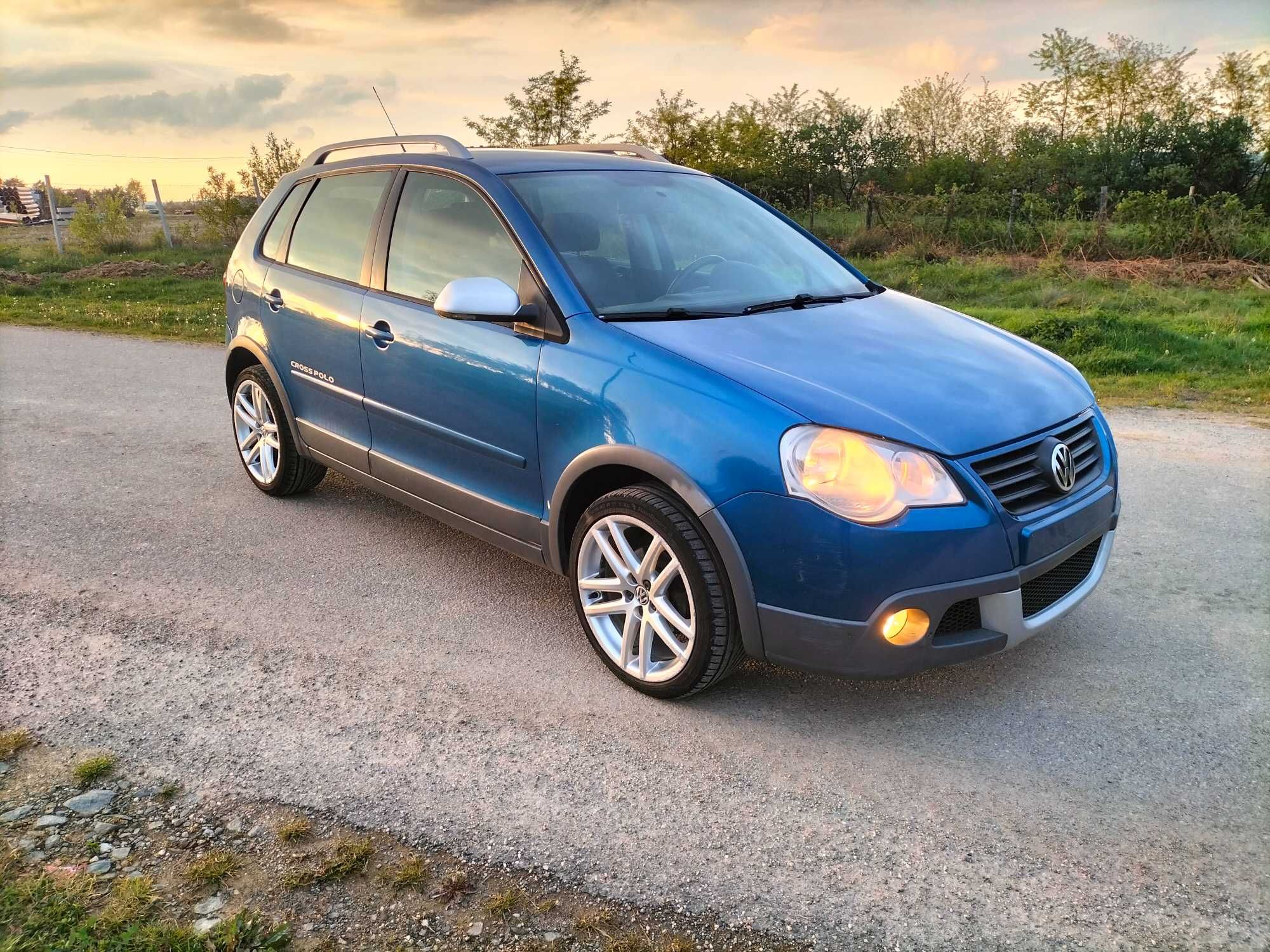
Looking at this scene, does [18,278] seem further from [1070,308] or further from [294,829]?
[294,829]

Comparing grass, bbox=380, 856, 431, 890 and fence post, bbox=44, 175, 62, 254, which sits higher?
fence post, bbox=44, 175, 62, 254

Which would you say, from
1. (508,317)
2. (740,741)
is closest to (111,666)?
(508,317)

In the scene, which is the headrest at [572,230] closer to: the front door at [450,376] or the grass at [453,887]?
the front door at [450,376]

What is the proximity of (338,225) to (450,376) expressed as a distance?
1.38 metres

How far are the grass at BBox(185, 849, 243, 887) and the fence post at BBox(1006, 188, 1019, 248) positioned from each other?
15377 mm

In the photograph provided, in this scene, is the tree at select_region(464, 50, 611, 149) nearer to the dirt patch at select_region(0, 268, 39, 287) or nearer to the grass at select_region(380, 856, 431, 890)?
the dirt patch at select_region(0, 268, 39, 287)

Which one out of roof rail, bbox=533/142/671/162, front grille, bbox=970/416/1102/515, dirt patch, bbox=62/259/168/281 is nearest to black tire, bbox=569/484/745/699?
front grille, bbox=970/416/1102/515

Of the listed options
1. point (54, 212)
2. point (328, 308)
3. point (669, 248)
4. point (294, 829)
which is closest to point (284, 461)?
point (328, 308)

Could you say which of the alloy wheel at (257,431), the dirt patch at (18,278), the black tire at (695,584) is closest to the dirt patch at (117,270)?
the dirt patch at (18,278)

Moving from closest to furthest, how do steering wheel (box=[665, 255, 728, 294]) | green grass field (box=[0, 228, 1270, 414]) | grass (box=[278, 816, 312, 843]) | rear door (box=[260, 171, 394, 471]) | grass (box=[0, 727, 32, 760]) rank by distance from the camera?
grass (box=[278, 816, 312, 843])
grass (box=[0, 727, 32, 760])
steering wheel (box=[665, 255, 728, 294])
rear door (box=[260, 171, 394, 471])
green grass field (box=[0, 228, 1270, 414])

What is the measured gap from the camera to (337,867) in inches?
102

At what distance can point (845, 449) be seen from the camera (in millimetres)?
2945

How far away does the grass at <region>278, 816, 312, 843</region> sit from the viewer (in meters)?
2.72

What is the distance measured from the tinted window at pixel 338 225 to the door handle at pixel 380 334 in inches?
13.5
